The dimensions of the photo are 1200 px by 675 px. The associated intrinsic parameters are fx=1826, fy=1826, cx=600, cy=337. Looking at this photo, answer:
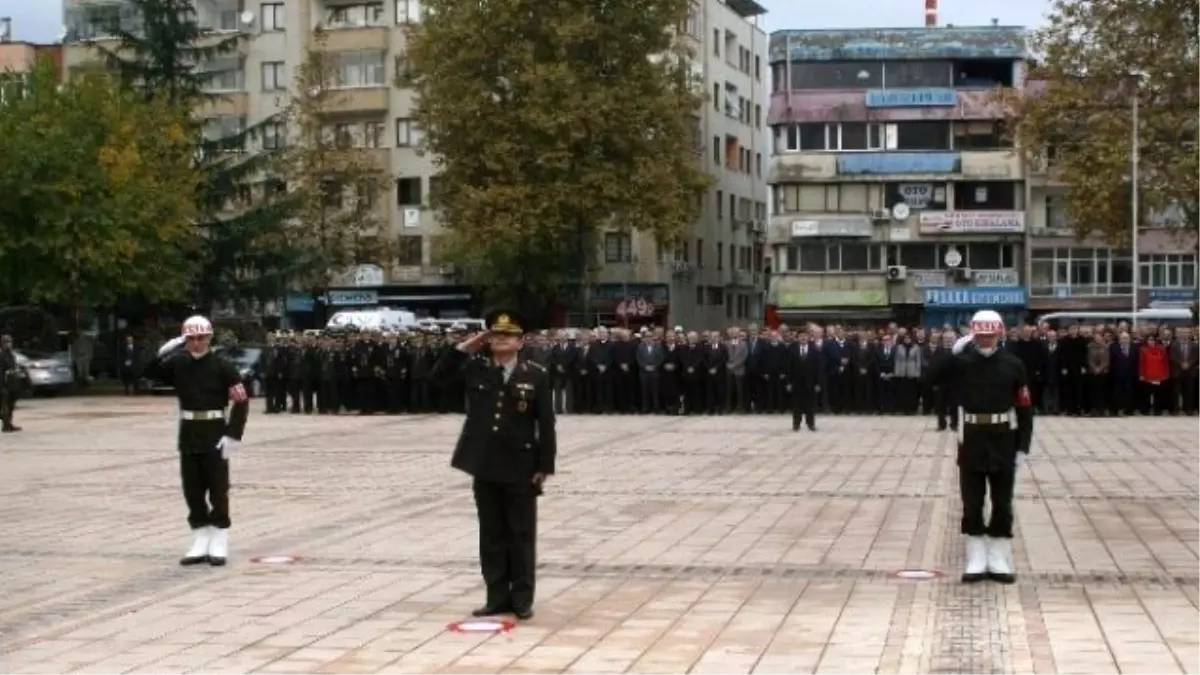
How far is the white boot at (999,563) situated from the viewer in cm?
1223

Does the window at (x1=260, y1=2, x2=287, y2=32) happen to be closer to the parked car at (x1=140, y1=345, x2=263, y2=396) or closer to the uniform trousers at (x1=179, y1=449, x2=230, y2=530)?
the parked car at (x1=140, y1=345, x2=263, y2=396)

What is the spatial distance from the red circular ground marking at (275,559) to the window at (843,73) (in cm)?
5848

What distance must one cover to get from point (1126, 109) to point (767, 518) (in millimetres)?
31433

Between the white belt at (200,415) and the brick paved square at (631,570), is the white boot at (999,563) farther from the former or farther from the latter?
the white belt at (200,415)

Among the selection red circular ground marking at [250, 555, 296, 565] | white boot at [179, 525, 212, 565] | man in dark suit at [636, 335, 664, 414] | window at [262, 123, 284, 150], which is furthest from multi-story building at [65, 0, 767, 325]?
white boot at [179, 525, 212, 565]

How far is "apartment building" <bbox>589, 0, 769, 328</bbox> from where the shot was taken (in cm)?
7244

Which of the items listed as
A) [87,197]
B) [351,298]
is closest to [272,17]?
[351,298]

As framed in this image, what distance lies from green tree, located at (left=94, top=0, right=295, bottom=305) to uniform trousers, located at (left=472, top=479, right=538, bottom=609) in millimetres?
45103

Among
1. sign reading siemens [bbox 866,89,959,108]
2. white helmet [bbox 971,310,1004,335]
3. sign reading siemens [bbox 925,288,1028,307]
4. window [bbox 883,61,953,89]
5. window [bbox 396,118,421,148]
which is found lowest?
white helmet [bbox 971,310,1004,335]

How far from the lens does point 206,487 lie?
1364 cm

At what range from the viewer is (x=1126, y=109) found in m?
44.6

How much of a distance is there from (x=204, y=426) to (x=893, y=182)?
5816 centimetres

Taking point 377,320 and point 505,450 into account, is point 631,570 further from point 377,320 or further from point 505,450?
point 377,320

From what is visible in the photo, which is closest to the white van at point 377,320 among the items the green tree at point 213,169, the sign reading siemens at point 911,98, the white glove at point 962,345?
the green tree at point 213,169
